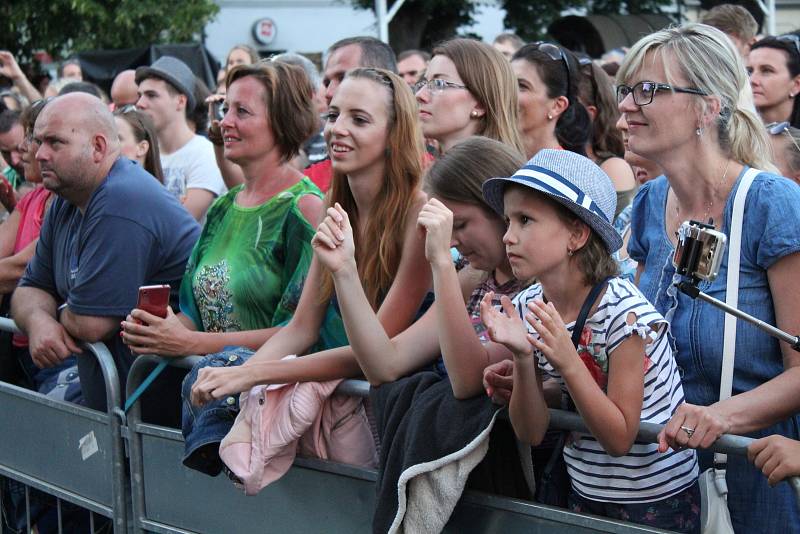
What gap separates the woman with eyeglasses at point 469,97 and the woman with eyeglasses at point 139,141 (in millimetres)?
1984

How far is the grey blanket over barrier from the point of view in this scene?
2.93 m

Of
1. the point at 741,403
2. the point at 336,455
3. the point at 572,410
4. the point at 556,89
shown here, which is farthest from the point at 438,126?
the point at 741,403

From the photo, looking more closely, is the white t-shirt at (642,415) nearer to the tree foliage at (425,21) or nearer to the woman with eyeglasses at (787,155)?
the woman with eyeglasses at (787,155)

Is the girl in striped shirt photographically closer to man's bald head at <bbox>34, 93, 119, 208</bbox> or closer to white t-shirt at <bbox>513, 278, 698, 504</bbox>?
white t-shirt at <bbox>513, 278, 698, 504</bbox>

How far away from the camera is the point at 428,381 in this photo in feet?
10.6

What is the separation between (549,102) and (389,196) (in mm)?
1450

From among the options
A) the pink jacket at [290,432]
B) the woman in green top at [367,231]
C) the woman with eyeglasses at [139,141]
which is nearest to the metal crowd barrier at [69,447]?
the woman in green top at [367,231]

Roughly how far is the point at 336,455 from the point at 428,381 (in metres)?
0.49

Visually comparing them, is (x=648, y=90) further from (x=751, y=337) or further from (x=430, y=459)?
(x=430, y=459)

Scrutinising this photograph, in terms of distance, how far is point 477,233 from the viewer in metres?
3.30

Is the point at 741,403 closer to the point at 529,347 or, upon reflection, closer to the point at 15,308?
the point at 529,347

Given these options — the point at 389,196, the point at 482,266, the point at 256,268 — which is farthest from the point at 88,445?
the point at 482,266

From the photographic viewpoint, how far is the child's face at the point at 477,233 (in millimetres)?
3305

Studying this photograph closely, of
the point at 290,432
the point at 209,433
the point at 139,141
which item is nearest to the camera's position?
the point at 290,432
